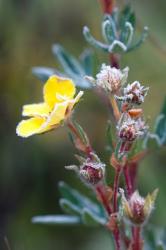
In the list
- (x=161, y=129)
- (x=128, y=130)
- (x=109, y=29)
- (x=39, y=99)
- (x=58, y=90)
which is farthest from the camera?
(x=39, y=99)

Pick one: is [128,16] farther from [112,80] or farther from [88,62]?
[112,80]

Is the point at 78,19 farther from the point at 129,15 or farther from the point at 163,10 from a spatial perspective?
the point at 129,15

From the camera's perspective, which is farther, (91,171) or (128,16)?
(128,16)

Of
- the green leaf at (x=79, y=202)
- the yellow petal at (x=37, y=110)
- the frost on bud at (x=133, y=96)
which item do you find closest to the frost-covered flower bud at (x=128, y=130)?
the frost on bud at (x=133, y=96)

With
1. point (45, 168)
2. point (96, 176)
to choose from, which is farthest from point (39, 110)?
point (45, 168)

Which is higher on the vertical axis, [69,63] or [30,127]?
[69,63]

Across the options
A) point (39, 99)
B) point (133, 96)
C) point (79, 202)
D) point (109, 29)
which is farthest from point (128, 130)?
point (39, 99)
